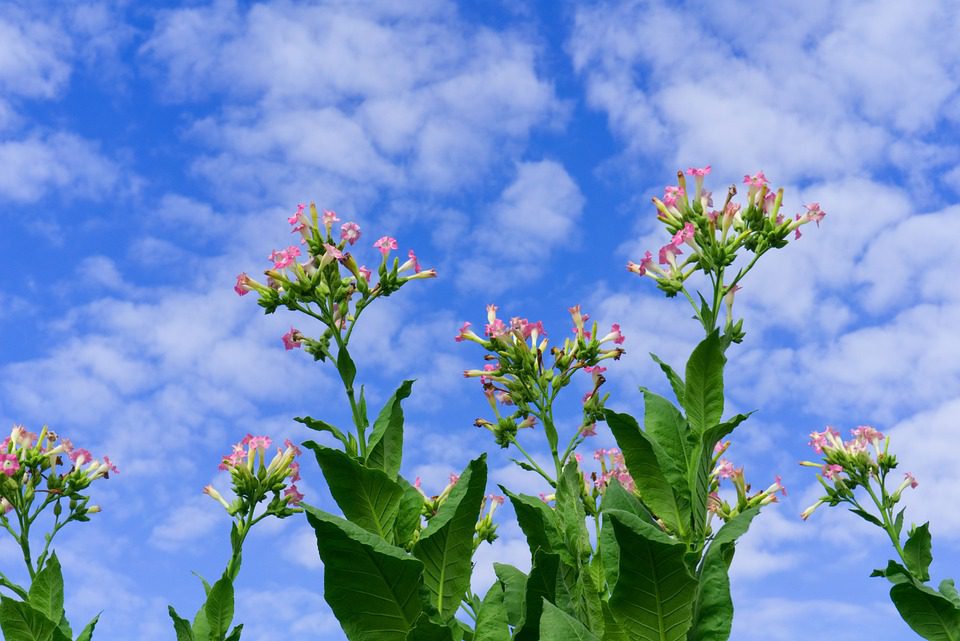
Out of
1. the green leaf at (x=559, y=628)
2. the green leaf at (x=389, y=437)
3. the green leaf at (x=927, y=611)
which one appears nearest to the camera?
the green leaf at (x=559, y=628)

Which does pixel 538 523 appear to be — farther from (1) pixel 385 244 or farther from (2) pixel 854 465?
(2) pixel 854 465

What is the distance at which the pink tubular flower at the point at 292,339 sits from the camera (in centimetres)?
464

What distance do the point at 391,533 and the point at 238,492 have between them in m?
2.28

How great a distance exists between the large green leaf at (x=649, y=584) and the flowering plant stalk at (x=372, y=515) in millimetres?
692

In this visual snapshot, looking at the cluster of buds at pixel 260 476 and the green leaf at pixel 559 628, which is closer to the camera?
the green leaf at pixel 559 628

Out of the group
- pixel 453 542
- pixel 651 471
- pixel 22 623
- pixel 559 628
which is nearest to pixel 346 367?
pixel 453 542

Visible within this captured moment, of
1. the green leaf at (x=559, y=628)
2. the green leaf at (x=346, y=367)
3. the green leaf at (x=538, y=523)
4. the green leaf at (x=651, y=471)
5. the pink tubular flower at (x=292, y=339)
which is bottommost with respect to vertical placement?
the green leaf at (x=559, y=628)

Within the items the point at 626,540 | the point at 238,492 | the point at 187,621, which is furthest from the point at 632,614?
the point at 238,492

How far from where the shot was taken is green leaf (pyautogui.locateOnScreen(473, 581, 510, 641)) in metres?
3.87

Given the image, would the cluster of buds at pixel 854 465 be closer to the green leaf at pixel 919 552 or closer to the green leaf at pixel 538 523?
the green leaf at pixel 919 552

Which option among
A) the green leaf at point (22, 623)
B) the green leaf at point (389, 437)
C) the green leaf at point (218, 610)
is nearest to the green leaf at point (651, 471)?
the green leaf at point (389, 437)

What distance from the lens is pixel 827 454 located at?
27.5 feet

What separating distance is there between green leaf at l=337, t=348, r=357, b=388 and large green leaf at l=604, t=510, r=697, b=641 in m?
1.40

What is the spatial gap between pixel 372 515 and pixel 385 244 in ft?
4.97
